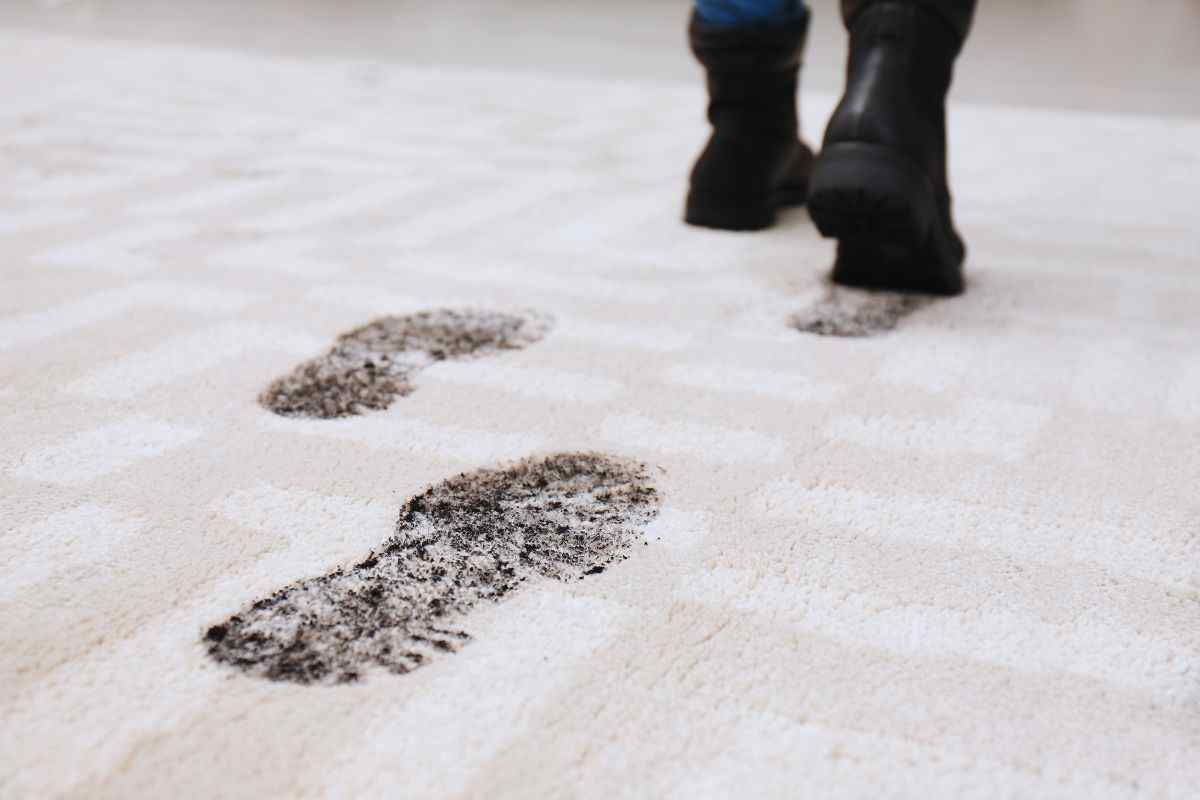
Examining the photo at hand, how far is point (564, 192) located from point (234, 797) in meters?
1.09

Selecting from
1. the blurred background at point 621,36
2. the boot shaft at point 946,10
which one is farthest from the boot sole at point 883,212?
the blurred background at point 621,36

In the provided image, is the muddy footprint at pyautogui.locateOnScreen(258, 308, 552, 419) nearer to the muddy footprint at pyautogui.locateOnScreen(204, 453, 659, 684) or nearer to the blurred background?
the muddy footprint at pyautogui.locateOnScreen(204, 453, 659, 684)

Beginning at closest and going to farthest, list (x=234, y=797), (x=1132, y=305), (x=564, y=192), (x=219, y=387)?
(x=234, y=797), (x=219, y=387), (x=1132, y=305), (x=564, y=192)

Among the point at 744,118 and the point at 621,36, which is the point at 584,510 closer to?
the point at 744,118

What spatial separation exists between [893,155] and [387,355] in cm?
43

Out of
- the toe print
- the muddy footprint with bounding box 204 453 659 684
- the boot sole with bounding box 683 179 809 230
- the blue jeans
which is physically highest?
the blue jeans

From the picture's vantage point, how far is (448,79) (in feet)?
7.99

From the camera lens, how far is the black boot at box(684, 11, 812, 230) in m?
1.25

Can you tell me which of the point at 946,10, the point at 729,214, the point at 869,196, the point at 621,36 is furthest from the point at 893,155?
the point at 621,36

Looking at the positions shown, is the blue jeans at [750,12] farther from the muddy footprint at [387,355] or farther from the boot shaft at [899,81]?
the muddy footprint at [387,355]

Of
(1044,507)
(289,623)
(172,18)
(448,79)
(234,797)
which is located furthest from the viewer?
(172,18)

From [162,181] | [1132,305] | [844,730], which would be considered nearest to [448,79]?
[162,181]

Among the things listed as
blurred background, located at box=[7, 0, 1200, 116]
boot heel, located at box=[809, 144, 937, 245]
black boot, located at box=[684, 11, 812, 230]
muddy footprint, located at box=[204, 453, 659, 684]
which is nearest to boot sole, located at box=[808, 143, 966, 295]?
boot heel, located at box=[809, 144, 937, 245]

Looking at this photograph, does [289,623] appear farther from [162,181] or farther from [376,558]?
[162,181]
